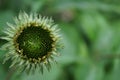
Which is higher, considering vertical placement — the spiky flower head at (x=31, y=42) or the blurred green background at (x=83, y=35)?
the blurred green background at (x=83, y=35)

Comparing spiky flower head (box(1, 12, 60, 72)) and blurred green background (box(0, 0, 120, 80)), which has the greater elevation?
blurred green background (box(0, 0, 120, 80))

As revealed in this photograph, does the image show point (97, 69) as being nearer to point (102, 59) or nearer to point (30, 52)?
point (102, 59)

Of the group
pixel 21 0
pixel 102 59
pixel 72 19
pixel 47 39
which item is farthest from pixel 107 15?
pixel 47 39

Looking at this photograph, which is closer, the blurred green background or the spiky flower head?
the spiky flower head

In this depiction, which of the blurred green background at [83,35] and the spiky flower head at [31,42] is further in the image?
the blurred green background at [83,35]

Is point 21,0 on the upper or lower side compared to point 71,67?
upper
